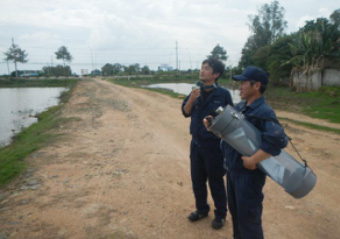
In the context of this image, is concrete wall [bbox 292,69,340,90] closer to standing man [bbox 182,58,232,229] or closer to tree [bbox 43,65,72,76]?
standing man [bbox 182,58,232,229]

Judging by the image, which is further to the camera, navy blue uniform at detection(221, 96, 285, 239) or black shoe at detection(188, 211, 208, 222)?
black shoe at detection(188, 211, 208, 222)

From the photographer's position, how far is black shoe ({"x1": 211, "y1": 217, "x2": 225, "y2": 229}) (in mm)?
3076

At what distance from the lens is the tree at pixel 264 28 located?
132 ft

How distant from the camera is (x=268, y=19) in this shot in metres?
41.3

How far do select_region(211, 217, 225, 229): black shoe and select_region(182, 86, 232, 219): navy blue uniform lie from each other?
0.04 m

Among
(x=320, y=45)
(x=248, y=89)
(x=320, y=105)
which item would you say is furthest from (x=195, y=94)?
(x=320, y=45)

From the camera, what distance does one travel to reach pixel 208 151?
2949mm

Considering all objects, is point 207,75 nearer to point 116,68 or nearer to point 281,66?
point 281,66

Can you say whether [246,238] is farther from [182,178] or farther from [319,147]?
[319,147]

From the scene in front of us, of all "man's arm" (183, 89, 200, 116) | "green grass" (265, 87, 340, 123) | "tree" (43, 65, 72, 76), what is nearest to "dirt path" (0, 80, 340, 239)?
"man's arm" (183, 89, 200, 116)

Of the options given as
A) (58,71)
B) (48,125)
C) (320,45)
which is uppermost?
(58,71)

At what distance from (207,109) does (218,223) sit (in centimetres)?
137

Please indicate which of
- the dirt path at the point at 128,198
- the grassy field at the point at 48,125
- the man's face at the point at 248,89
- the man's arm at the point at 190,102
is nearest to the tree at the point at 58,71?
the grassy field at the point at 48,125

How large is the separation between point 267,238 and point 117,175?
8.97 ft
